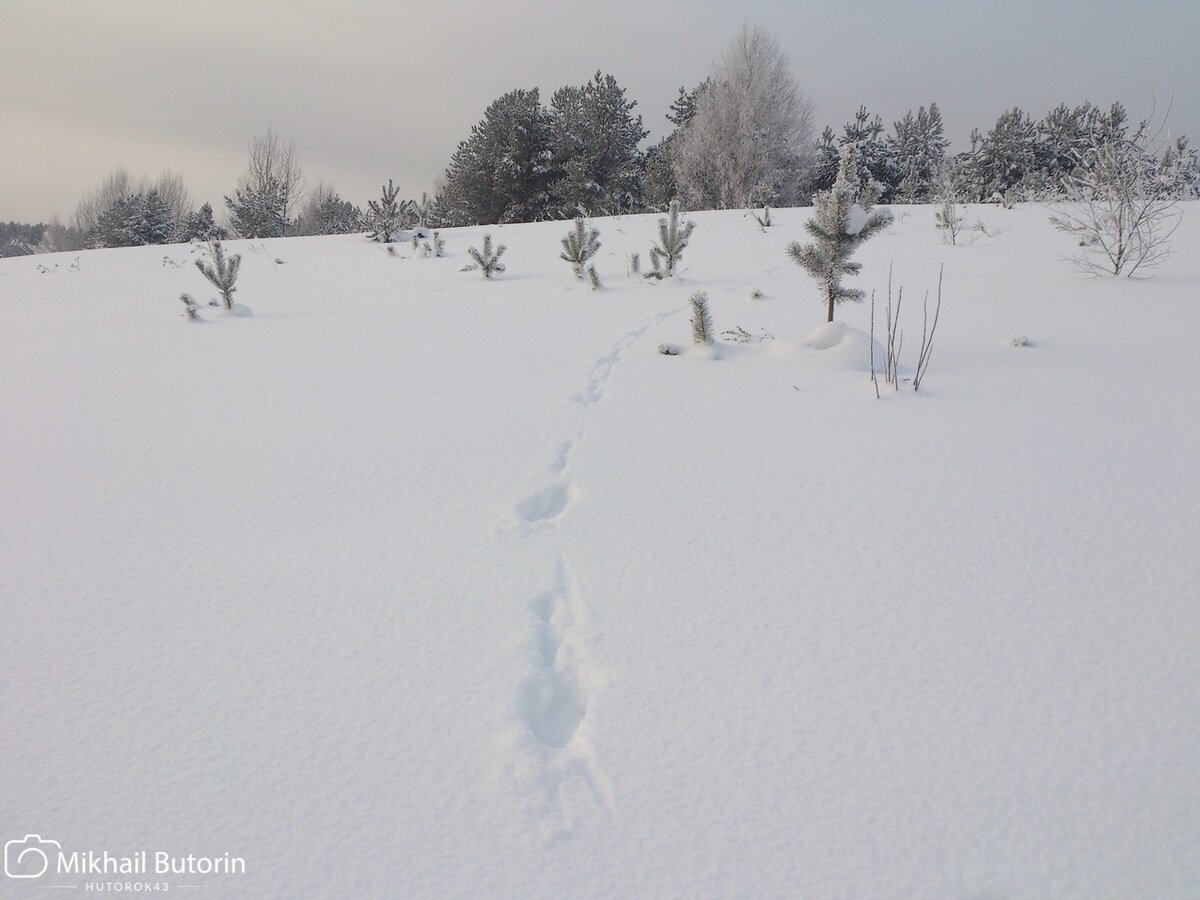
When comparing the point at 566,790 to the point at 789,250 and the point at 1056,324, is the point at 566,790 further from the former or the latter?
the point at 1056,324

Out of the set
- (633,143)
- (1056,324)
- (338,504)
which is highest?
(633,143)

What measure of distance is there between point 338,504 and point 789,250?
375 centimetres

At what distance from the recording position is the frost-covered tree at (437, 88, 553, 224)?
2397 cm

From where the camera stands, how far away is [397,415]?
12.5ft

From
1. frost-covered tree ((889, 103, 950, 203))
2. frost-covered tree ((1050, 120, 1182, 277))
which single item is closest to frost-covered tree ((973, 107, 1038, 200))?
frost-covered tree ((889, 103, 950, 203))

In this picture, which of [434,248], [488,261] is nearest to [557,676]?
[488,261]

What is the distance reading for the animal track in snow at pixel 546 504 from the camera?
2.69m

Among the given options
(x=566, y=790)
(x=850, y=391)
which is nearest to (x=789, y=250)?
(x=850, y=391)

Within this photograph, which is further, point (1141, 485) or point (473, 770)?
point (1141, 485)

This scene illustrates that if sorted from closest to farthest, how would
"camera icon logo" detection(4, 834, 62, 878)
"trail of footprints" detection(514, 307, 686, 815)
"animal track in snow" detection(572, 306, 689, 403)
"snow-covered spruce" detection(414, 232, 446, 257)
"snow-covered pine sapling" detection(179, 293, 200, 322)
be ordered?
"camera icon logo" detection(4, 834, 62, 878) → "trail of footprints" detection(514, 307, 686, 815) → "animal track in snow" detection(572, 306, 689, 403) → "snow-covered pine sapling" detection(179, 293, 200, 322) → "snow-covered spruce" detection(414, 232, 446, 257)

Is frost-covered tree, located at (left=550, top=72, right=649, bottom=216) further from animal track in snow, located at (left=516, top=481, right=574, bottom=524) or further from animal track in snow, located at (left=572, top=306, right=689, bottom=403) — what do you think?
animal track in snow, located at (left=516, top=481, right=574, bottom=524)

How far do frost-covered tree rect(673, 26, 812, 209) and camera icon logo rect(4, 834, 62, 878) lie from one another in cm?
2581

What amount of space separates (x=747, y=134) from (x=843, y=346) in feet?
76.6

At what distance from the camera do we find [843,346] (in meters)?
4.62
